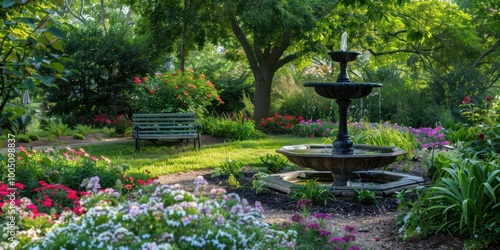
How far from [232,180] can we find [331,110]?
10141 mm

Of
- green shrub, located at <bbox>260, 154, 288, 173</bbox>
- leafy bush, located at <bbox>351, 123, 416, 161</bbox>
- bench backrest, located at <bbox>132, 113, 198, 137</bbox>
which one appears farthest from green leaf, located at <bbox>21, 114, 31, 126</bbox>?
bench backrest, located at <bbox>132, 113, 198, 137</bbox>

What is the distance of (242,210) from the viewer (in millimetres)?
3115

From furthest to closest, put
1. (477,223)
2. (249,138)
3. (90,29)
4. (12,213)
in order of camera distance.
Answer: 1. (90,29)
2. (249,138)
3. (477,223)
4. (12,213)

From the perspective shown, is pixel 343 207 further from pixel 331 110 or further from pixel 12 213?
pixel 331 110

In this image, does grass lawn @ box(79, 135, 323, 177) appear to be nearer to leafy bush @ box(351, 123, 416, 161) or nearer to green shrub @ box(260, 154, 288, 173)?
green shrub @ box(260, 154, 288, 173)

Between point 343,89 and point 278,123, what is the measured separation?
991 cm

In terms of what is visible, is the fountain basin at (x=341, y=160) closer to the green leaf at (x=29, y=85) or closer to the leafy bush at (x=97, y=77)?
the green leaf at (x=29, y=85)

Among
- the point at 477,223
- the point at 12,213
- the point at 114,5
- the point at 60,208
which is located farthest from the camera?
the point at 114,5

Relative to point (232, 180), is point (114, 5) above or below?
above

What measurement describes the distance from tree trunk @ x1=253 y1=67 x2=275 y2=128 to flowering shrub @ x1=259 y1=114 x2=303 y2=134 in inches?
21.1

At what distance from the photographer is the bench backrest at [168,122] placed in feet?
39.5

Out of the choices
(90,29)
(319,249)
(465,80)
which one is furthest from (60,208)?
(90,29)

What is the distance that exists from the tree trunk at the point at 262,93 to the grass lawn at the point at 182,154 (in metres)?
3.79

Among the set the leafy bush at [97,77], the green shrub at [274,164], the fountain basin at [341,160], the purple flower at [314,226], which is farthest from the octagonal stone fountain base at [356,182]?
the leafy bush at [97,77]
